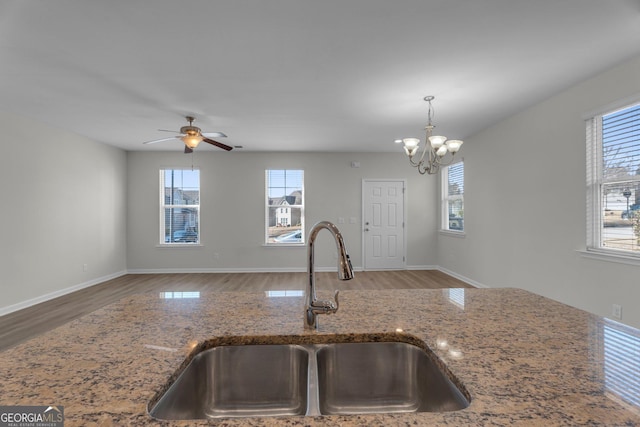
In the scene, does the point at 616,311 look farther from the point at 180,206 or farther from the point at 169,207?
the point at 169,207

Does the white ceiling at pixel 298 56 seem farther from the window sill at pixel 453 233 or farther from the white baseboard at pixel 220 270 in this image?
the white baseboard at pixel 220 270

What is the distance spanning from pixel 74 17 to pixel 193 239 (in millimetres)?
4739

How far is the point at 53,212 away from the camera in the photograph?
14.3 feet

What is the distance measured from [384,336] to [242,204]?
18.5 ft

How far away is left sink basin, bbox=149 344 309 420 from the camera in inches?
33.1

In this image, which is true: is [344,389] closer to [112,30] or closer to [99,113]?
[112,30]

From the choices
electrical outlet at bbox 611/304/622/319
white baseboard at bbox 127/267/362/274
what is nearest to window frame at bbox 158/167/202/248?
white baseboard at bbox 127/267/362/274

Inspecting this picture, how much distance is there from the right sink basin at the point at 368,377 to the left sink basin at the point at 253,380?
0.07 meters

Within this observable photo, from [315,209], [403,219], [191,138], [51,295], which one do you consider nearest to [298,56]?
[191,138]

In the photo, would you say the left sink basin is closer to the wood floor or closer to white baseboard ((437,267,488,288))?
the wood floor

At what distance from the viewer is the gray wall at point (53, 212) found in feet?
12.3

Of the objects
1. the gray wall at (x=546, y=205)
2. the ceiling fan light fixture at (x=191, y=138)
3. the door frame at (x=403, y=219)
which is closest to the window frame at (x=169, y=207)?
the ceiling fan light fixture at (x=191, y=138)

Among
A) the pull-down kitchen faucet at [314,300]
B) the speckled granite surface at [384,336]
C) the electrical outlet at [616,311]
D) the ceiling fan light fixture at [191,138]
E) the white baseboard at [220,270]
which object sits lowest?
the white baseboard at [220,270]

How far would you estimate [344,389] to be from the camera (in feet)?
2.91
